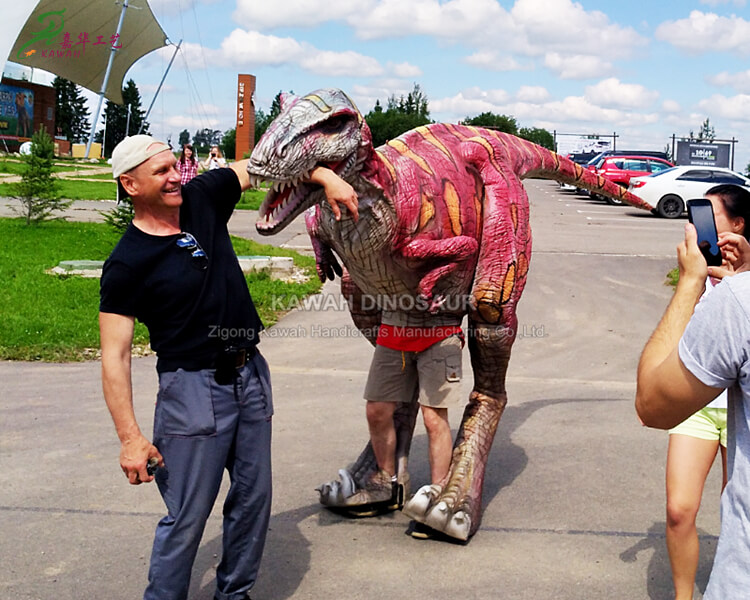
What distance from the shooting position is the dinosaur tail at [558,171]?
4.49m

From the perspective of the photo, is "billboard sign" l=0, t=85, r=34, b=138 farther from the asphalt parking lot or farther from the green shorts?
the green shorts

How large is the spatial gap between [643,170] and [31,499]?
22416 millimetres

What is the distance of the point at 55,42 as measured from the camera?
27422mm

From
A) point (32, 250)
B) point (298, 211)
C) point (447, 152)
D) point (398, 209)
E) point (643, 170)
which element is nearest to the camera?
point (298, 211)

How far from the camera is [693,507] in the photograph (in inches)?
117

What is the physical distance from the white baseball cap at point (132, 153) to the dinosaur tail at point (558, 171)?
208cm

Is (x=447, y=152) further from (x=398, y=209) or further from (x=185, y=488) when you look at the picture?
(x=185, y=488)

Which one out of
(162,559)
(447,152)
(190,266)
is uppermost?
(447,152)

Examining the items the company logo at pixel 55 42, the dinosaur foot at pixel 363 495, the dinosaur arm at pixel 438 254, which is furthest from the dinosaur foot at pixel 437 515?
the company logo at pixel 55 42

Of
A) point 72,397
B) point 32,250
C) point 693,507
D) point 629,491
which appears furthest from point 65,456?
point 32,250

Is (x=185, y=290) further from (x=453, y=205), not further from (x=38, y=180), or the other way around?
(x=38, y=180)

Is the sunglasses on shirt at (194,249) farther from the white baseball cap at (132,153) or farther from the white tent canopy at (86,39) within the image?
the white tent canopy at (86,39)

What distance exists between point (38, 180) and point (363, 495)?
11315 millimetres

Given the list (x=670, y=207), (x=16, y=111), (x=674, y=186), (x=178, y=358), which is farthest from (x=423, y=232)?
(x=16, y=111)
